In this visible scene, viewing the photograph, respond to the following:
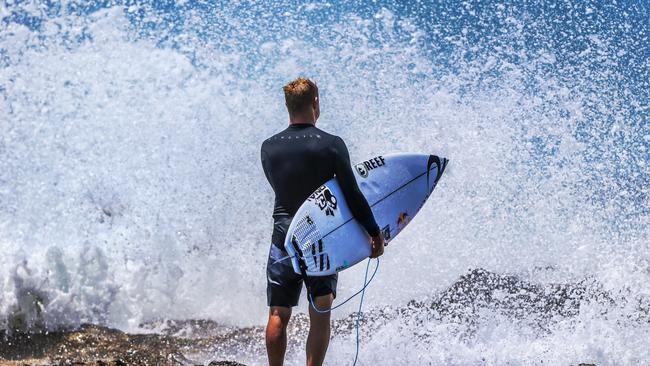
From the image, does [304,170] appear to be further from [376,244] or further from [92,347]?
[92,347]

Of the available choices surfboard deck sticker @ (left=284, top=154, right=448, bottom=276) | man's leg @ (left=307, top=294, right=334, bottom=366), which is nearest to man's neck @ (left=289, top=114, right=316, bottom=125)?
surfboard deck sticker @ (left=284, top=154, right=448, bottom=276)

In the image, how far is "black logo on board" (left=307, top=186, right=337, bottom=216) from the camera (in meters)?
4.11

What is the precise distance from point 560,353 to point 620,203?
323 cm

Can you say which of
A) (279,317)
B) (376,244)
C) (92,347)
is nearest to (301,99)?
(376,244)

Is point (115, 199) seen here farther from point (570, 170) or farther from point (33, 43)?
point (570, 170)

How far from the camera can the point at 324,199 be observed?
4.12m

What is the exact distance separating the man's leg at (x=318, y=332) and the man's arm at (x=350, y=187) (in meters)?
Result: 0.43

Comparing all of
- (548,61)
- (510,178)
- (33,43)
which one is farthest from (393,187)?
(33,43)

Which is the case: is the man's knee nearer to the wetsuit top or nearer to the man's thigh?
the man's thigh

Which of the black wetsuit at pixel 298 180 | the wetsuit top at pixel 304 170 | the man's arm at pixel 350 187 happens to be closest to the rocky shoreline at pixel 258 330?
the black wetsuit at pixel 298 180

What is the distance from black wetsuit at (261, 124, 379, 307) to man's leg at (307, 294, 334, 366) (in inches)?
1.9

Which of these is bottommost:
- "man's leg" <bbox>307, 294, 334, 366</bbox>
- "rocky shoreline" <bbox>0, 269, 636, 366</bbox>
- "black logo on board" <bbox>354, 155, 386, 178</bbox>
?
"rocky shoreline" <bbox>0, 269, 636, 366</bbox>

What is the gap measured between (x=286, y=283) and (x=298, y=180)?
0.53 m

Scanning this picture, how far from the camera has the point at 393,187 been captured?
4.93 metres
